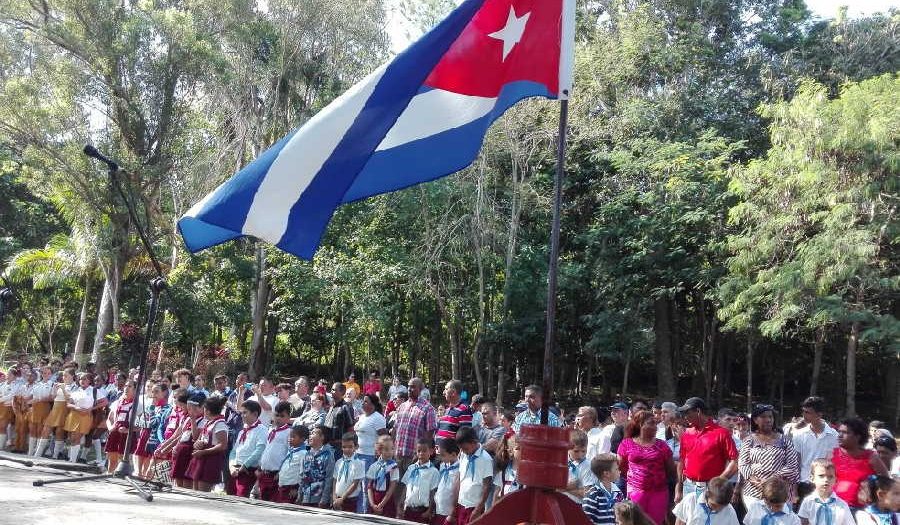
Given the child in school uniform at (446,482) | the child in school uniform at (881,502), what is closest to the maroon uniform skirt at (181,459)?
the child in school uniform at (446,482)

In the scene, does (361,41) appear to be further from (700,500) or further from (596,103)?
(700,500)

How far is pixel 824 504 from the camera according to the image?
20.9 ft

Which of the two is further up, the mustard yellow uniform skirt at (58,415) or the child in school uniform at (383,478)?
the mustard yellow uniform skirt at (58,415)

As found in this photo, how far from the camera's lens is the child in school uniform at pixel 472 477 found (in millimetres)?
7559

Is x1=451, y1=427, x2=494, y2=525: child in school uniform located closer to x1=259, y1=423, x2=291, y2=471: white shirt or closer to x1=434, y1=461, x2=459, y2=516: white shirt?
x1=434, y1=461, x2=459, y2=516: white shirt

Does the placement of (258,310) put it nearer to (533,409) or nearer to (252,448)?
(252,448)

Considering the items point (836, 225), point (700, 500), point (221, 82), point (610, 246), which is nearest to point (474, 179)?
point (610, 246)

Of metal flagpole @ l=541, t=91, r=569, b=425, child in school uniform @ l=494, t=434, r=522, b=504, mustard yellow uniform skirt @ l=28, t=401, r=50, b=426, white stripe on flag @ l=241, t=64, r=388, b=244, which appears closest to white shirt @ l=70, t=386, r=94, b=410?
mustard yellow uniform skirt @ l=28, t=401, r=50, b=426

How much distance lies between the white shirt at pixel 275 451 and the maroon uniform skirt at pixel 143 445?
2570 mm

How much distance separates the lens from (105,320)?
20797mm

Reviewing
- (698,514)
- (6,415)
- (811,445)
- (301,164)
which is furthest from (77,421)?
(811,445)

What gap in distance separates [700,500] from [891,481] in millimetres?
1357

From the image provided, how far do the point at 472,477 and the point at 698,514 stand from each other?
82.3 inches

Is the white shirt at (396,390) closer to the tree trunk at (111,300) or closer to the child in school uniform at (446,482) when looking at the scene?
the child in school uniform at (446,482)
